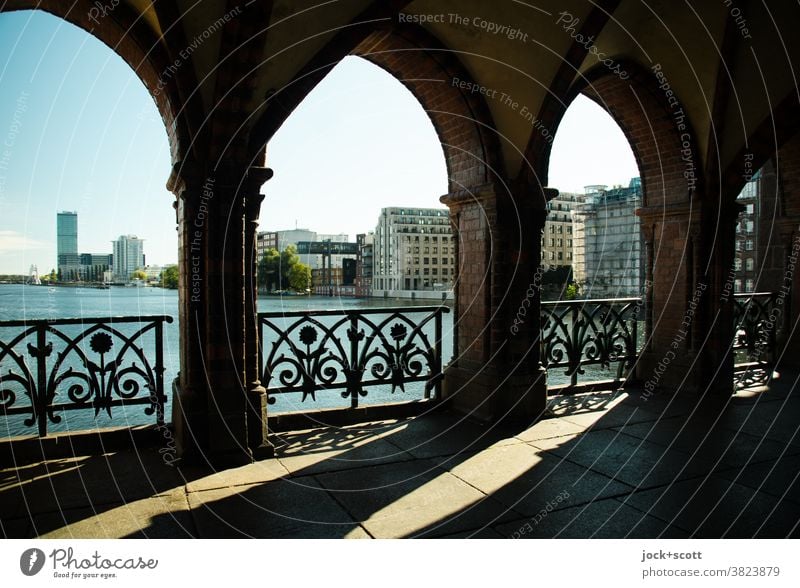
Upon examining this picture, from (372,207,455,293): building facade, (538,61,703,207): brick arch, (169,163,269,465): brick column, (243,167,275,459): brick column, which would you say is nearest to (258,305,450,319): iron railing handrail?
(243,167,275,459): brick column

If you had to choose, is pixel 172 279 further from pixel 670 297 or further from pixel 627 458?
pixel 670 297

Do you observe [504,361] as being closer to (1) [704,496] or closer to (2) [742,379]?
(1) [704,496]

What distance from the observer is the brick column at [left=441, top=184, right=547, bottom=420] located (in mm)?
5914

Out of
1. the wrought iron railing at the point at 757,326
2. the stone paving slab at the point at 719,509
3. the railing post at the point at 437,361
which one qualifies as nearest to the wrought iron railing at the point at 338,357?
the railing post at the point at 437,361

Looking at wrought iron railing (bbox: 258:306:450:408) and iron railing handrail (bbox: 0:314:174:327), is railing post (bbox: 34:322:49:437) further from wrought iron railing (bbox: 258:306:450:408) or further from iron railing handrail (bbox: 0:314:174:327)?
wrought iron railing (bbox: 258:306:450:408)

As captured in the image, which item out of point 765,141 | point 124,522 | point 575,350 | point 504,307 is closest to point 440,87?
point 504,307

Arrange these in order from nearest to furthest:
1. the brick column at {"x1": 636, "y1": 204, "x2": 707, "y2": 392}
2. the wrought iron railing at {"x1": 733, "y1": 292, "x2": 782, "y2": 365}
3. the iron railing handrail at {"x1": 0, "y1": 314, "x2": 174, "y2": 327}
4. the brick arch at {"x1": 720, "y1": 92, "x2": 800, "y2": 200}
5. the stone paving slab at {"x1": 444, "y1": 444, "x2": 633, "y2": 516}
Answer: the stone paving slab at {"x1": 444, "y1": 444, "x2": 633, "y2": 516} → the iron railing handrail at {"x1": 0, "y1": 314, "x2": 174, "y2": 327} → the brick arch at {"x1": 720, "y1": 92, "x2": 800, "y2": 200} → the brick column at {"x1": 636, "y1": 204, "x2": 707, "y2": 392} → the wrought iron railing at {"x1": 733, "y1": 292, "x2": 782, "y2": 365}

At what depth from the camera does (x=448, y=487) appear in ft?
13.3

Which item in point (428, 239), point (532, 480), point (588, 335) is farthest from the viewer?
point (428, 239)

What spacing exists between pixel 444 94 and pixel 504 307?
2.30 m

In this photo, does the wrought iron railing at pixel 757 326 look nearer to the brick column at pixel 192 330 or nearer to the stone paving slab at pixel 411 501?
the stone paving slab at pixel 411 501

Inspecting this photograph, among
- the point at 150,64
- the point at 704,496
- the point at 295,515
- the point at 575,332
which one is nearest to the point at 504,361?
the point at 575,332

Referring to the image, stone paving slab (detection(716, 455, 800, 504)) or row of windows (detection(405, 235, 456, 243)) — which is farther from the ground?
row of windows (detection(405, 235, 456, 243))

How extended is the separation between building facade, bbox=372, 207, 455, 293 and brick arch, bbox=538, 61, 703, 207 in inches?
905
